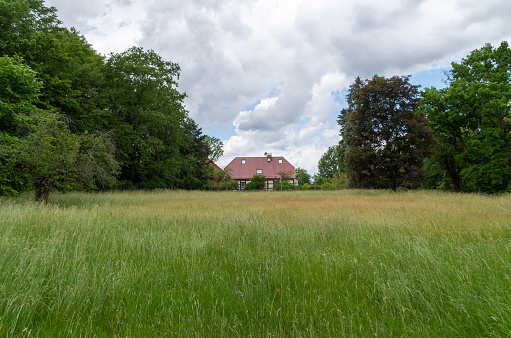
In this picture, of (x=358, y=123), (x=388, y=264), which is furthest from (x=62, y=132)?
(x=358, y=123)

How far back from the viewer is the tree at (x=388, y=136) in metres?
18.4

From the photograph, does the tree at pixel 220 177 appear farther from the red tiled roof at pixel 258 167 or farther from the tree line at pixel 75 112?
the red tiled roof at pixel 258 167

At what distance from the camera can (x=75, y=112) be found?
1866 cm

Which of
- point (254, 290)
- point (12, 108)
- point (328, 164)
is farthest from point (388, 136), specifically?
point (328, 164)

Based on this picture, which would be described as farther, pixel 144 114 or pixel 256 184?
pixel 256 184

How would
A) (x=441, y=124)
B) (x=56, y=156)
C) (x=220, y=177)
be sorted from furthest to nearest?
(x=220, y=177) < (x=441, y=124) < (x=56, y=156)

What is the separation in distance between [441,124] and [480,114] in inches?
103

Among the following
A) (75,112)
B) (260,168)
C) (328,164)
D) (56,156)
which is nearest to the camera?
(56,156)

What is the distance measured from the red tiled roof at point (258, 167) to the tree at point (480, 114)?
110 feet

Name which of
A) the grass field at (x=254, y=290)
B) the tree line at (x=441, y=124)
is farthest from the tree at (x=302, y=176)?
the grass field at (x=254, y=290)

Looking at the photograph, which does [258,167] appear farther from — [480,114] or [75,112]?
[480,114]

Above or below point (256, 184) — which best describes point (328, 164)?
above

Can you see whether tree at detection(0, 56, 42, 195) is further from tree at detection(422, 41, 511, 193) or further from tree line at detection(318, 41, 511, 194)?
tree at detection(422, 41, 511, 193)

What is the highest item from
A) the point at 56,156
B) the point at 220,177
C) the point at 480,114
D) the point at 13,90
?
the point at 480,114
